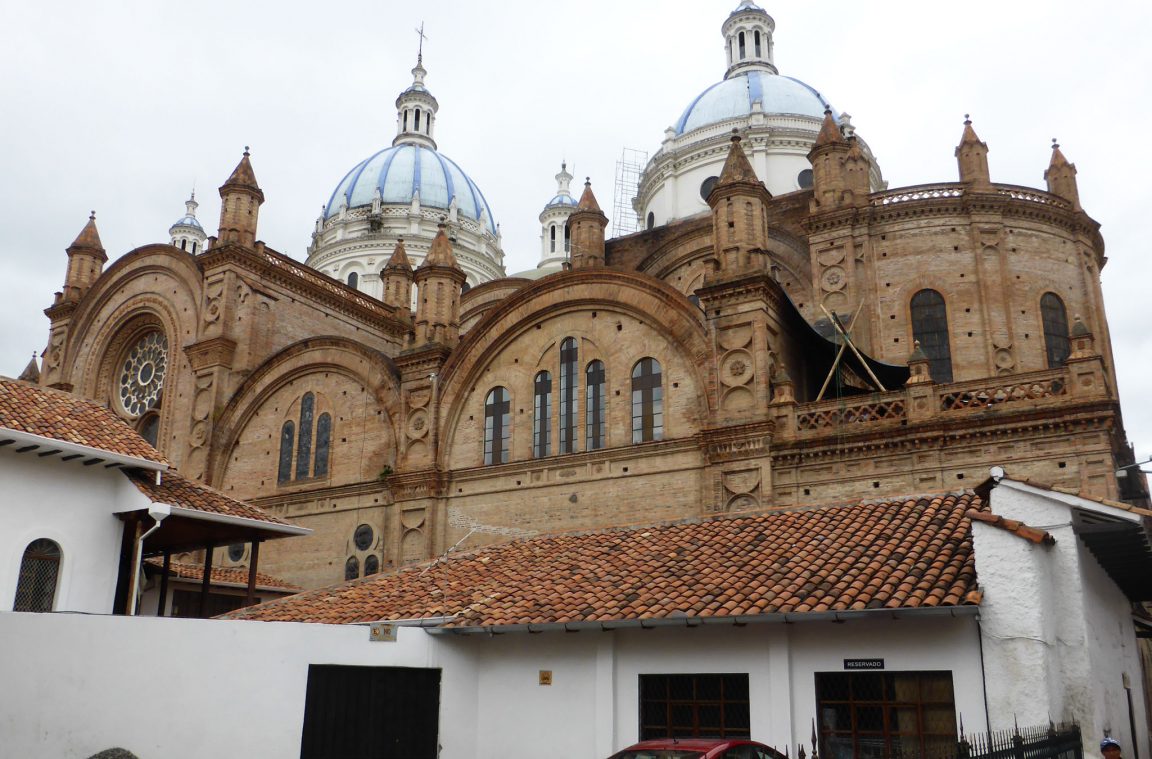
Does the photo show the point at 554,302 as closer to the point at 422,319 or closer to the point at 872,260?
the point at 422,319

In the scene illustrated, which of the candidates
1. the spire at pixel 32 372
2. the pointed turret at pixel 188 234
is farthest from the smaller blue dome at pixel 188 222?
the spire at pixel 32 372

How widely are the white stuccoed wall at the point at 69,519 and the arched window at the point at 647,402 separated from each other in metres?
12.8

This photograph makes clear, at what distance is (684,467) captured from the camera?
25234mm

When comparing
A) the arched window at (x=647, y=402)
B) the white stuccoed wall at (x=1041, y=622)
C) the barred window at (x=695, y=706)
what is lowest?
the barred window at (x=695, y=706)

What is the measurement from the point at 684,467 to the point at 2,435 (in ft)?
49.8

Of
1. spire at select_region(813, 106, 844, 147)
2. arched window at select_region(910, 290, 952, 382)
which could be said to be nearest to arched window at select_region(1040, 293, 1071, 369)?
arched window at select_region(910, 290, 952, 382)

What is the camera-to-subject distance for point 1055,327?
29734 mm

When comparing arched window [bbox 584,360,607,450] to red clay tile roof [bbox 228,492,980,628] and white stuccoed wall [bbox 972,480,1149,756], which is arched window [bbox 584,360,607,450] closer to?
red clay tile roof [bbox 228,492,980,628]

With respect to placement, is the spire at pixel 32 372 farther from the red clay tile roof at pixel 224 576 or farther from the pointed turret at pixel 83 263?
the red clay tile roof at pixel 224 576

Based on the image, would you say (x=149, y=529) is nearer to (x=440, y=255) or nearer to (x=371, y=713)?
(x=371, y=713)

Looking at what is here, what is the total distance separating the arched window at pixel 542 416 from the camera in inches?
1106

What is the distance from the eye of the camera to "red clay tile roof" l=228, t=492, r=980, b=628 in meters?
13.8

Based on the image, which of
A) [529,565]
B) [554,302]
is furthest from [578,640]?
[554,302]

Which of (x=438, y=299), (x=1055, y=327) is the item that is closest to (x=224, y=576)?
(x=438, y=299)
